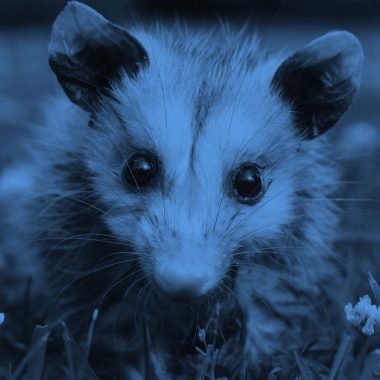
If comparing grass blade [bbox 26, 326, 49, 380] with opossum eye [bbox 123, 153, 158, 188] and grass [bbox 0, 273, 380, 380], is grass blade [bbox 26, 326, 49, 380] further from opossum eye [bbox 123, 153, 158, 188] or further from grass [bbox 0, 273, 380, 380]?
opossum eye [bbox 123, 153, 158, 188]

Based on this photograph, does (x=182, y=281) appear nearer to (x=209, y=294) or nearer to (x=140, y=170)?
(x=209, y=294)

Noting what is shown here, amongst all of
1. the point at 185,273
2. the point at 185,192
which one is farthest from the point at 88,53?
the point at 185,273

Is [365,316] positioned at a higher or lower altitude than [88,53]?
lower

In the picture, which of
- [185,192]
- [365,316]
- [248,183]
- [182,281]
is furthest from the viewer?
[248,183]

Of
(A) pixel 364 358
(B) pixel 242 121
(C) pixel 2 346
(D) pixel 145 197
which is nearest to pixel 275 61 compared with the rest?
(B) pixel 242 121

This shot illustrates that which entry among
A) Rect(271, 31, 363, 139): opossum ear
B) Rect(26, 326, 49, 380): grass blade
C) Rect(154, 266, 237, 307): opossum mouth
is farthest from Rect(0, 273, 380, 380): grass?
Rect(271, 31, 363, 139): opossum ear

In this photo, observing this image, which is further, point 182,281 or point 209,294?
point 209,294
